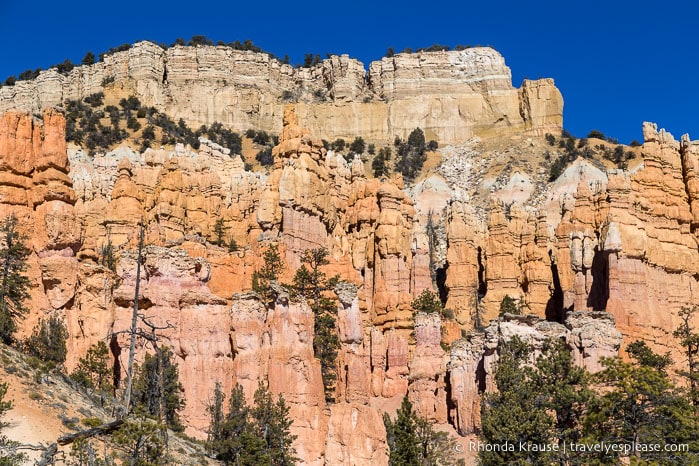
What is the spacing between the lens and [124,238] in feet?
226

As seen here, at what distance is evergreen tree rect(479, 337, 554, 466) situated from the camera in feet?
111

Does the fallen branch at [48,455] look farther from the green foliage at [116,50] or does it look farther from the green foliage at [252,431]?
the green foliage at [116,50]

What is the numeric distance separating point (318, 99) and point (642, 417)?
324 ft

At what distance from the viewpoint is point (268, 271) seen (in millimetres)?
54531

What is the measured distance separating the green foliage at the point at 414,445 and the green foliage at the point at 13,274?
16.3 meters

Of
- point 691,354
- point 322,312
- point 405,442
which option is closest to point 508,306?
point 322,312

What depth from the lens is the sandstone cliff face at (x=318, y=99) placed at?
11825 centimetres

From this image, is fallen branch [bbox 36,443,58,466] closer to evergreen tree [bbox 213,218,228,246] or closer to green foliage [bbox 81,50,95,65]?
evergreen tree [bbox 213,218,228,246]

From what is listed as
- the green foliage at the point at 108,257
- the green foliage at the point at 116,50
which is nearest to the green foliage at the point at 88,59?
the green foliage at the point at 116,50

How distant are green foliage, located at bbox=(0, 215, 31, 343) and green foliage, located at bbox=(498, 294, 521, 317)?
2807 cm

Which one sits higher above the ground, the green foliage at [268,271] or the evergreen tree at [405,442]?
the green foliage at [268,271]

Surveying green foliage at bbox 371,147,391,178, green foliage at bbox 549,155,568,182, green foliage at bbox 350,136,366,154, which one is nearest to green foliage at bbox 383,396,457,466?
green foliage at bbox 549,155,568,182

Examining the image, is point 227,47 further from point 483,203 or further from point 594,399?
point 594,399

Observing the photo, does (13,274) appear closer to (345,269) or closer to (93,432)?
(93,432)
